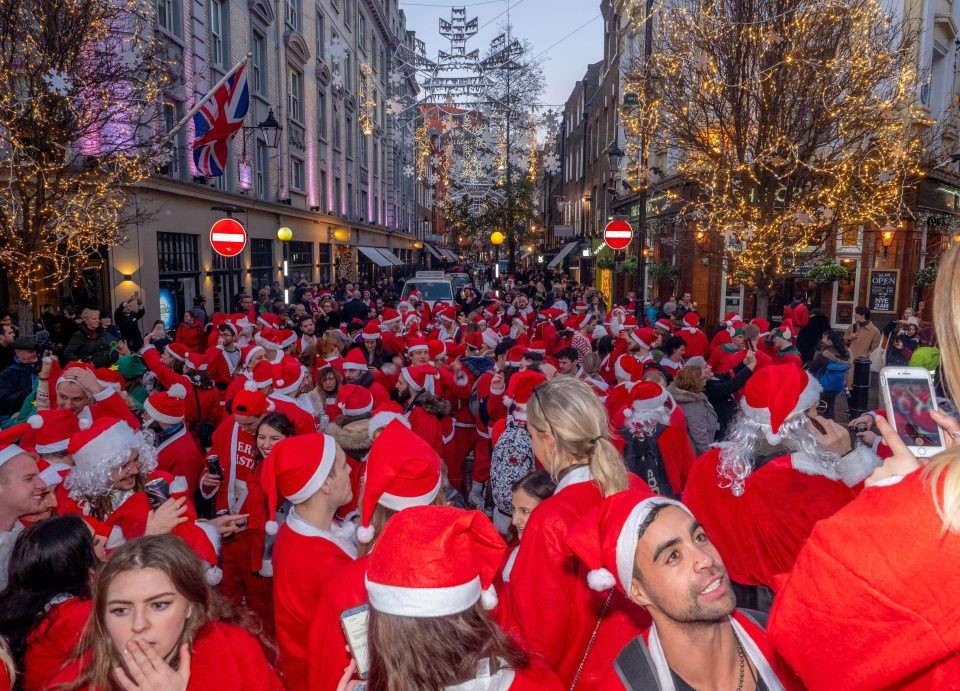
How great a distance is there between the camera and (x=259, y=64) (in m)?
25.0

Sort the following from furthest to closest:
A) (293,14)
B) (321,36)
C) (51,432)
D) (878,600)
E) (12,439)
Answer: (321,36), (293,14), (51,432), (12,439), (878,600)

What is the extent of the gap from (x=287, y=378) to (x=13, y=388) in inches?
143

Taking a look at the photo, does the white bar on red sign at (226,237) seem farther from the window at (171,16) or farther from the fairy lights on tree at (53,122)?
the window at (171,16)

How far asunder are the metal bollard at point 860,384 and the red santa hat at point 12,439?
866 cm

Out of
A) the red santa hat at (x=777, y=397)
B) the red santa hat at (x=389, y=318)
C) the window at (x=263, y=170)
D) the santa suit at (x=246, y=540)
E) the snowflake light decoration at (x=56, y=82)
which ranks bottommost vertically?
the santa suit at (x=246, y=540)

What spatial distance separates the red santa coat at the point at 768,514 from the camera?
321cm

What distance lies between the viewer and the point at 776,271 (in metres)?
14.7

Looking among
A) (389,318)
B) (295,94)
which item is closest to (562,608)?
(389,318)

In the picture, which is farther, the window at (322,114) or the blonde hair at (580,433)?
the window at (322,114)

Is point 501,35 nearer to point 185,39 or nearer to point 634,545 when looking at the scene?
point 185,39

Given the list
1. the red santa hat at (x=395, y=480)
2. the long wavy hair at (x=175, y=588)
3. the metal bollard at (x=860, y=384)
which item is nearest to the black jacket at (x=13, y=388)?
the long wavy hair at (x=175, y=588)

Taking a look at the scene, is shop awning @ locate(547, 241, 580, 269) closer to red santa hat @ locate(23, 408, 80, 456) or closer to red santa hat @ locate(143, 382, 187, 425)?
red santa hat @ locate(143, 382, 187, 425)

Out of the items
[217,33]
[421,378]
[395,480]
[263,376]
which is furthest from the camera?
[217,33]

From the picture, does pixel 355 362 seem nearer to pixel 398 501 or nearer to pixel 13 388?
pixel 13 388
